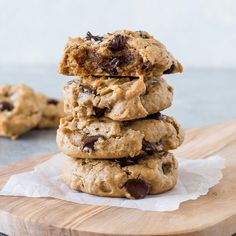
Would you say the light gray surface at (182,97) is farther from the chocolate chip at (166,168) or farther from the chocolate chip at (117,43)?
the chocolate chip at (117,43)

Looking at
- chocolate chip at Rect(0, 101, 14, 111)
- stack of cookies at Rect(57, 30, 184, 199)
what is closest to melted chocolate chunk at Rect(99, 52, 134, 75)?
stack of cookies at Rect(57, 30, 184, 199)

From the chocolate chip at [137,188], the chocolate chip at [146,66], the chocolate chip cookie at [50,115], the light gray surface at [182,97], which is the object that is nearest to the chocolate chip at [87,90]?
the chocolate chip at [146,66]

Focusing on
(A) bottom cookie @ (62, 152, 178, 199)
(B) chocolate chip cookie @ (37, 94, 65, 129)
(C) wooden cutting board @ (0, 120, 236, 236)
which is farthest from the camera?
(B) chocolate chip cookie @ (37, 94, 65, 129)

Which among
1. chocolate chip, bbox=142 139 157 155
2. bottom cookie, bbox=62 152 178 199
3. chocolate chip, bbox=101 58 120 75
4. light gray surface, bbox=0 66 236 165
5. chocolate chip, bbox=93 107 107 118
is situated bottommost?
light gray surface, bbox=0 66 236 165

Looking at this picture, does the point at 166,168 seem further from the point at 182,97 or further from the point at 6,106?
the point at 182,97

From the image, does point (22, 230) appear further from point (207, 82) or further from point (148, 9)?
point (148, 9)

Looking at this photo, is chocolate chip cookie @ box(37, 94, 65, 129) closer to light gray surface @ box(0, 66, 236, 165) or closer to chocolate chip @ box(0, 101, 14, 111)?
light gray surface @ box(0, 66, 236, 165)

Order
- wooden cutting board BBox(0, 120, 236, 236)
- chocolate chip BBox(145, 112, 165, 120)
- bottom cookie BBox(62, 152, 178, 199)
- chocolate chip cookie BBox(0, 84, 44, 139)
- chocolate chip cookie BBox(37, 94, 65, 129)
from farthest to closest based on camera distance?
1. chocolate chip cookie BBox(37, 94, 65, 129)
2. chocolate chip cookie BBox(0, 84, 44, 139)
3. chocolate chip BBox(145, 112, 165, 120)
4. bottom cookie BBox(62, 152, 178, 199)
5. wooden cutting board BBox(0, 120, 236, 236)
